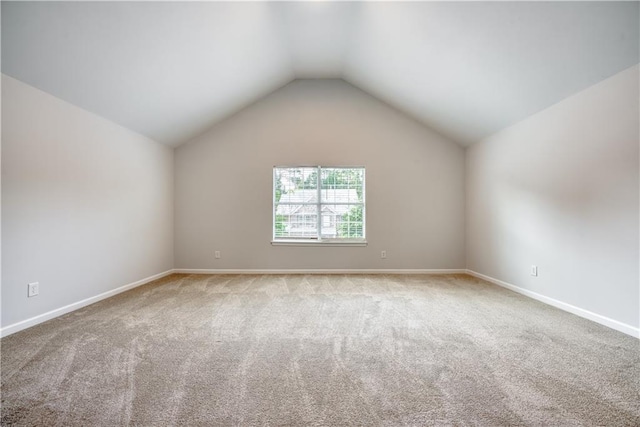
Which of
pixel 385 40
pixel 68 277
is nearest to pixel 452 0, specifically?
pixel 385 40

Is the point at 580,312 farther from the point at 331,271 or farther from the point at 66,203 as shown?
the point at 66,203

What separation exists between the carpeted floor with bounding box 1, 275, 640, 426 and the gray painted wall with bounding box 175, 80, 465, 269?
5.68 ft

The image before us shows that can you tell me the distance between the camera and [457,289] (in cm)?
384

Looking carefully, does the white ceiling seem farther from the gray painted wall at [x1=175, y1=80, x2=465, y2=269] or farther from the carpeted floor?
the carpeted floor

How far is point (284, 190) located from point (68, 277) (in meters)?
3.08

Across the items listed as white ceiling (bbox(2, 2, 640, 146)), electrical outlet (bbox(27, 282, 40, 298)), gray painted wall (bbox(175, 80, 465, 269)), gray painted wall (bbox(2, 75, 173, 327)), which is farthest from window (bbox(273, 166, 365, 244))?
electrical outlet (bbox(27, 282, 40, 298))

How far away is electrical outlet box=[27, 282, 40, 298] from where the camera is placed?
2.52 metres

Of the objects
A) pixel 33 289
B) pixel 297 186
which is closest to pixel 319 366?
pixel 33 289

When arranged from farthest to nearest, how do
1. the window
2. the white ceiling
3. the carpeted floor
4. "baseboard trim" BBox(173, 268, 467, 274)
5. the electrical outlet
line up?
the window
"baseboard trim" BBox(173, 268, 467, 274)
the electrical outlet
the white ceiling
the carpeted floor

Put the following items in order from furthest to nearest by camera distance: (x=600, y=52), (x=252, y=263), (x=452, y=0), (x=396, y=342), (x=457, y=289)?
(x=252, y=263) → (x=457, y=289) → (x=452, y=0) → (x=600, y=52) → (x=396, y=342)

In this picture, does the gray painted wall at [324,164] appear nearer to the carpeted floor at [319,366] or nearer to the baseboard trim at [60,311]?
the baseboard trim at [60,311]

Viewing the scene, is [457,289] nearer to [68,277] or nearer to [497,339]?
[497,339]

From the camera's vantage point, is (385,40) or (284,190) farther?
(284,190)

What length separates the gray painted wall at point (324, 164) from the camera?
4883 millimetres
